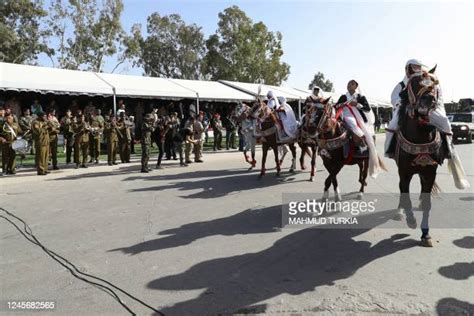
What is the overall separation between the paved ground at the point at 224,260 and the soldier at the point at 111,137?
5.76 meters

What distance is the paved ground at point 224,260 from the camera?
145 inches

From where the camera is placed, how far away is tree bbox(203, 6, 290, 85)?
145ft

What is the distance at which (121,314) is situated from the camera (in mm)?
3535

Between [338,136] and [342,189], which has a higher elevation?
[338,136]

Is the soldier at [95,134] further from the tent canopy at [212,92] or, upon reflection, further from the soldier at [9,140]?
the tent canopy at [212,92]

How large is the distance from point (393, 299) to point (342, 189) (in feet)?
17.0

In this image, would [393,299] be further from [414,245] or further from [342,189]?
[342,189]

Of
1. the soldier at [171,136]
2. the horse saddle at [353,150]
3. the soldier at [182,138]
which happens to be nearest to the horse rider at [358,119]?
the horse saddle at [353,150]

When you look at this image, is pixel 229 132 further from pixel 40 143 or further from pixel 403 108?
pixel 403 108

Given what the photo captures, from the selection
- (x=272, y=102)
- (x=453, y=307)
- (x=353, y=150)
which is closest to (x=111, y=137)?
(x=272, y=102)

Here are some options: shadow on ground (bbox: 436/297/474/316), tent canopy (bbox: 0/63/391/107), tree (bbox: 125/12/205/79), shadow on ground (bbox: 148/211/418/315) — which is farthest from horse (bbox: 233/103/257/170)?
tree (bbox: 125/12/205/79)

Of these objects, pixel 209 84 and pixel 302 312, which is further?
pixel 209 84

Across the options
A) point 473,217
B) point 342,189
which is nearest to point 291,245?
point 473,217

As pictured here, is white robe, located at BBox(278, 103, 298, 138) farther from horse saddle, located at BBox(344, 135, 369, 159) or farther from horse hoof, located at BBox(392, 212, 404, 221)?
horse hoof, located at BBox(392, 212, 404, 221)
